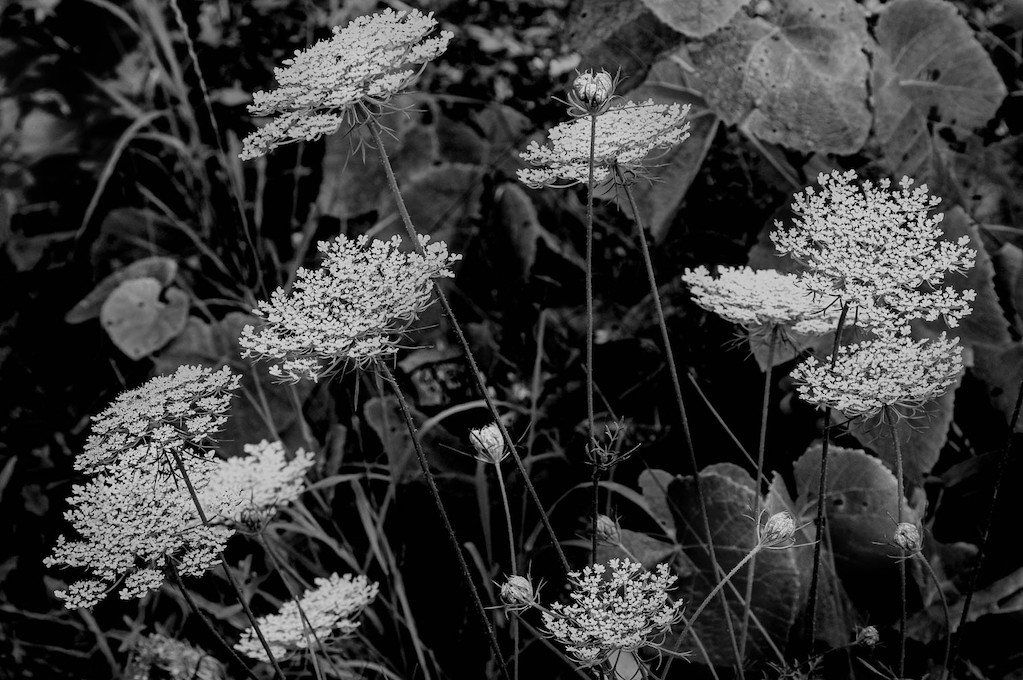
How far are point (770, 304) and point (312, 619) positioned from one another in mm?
605

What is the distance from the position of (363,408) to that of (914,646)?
0.90 metres

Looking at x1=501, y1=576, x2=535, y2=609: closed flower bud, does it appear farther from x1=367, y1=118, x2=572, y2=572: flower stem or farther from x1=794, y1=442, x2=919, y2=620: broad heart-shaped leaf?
x1=794, y1=442, x2=919, y2=620: broad heart-shaped leaf

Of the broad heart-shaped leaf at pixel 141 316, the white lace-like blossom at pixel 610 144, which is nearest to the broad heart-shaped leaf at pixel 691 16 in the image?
the white lace-like blossom at pixel 610 144

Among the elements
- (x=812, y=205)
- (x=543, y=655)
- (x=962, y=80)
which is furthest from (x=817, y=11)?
(x=543, y=655)

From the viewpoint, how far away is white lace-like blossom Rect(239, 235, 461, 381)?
0.75 metres

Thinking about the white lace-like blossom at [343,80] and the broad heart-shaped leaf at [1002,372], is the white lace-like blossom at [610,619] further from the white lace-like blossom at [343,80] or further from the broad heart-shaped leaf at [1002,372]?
the broad heart-shaped leaf at [1002,372]

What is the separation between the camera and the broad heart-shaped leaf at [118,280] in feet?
5.67

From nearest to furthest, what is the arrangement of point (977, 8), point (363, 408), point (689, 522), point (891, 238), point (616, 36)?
point (891, 238) < point (689, 522) < point (616, 36) < point (363, 408) < point (977, 8)

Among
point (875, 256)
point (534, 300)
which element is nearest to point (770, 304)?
point (875, 256)

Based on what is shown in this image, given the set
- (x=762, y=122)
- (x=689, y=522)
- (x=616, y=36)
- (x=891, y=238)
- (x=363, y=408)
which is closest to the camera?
(x=891, y=238)

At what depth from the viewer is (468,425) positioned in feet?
4.60

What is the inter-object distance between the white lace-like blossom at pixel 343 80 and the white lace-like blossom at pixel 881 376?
1.44 feet

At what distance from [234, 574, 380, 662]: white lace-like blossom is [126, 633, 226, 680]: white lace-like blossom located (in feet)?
0.53

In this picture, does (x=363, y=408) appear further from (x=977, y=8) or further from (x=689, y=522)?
(x=977, y=8)
